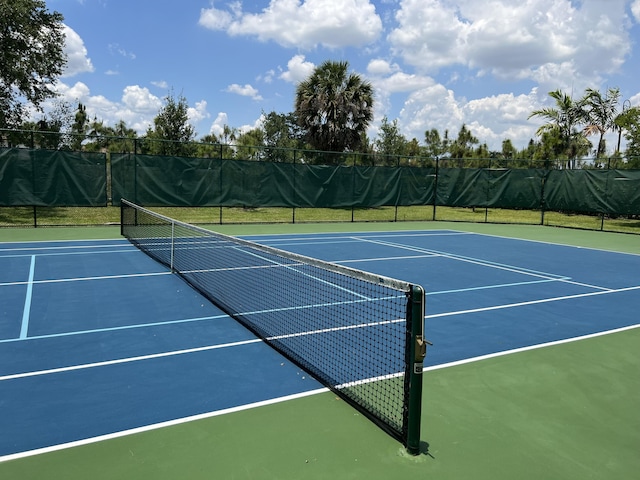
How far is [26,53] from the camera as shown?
2019 centimetres

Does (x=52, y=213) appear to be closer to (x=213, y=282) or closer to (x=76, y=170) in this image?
(x=76, y=170)

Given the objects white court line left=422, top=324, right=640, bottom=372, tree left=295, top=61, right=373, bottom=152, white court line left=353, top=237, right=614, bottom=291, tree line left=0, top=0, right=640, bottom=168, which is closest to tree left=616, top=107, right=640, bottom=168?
tree line left=0, top=0, right=640, bottom=168

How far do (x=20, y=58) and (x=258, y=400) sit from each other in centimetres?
2169

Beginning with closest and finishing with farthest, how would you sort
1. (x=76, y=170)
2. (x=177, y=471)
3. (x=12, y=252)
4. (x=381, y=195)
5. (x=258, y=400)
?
(x=177, y=471)
(x=258, y=400)
(x=12, y=252)
(x=76, y=170)
(x=381, y=195)

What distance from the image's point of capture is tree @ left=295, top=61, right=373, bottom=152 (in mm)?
24812

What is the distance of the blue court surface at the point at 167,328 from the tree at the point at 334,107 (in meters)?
14.4

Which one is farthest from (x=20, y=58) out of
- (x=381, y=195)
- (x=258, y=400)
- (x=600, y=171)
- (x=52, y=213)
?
(x=600, y=171)

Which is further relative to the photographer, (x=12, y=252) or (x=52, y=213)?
(x=52, y=213)

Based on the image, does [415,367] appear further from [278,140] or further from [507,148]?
[507,148]

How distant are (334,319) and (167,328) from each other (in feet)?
7.05

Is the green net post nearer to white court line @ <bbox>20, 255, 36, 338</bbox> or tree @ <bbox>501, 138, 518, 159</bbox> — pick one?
white court line @ <bbox>20, 255, 36, 338</bbox>

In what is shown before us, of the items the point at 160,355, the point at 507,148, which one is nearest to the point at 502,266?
the point at 160,355

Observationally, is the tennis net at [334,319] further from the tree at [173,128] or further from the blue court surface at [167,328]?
the tree at [173,128]

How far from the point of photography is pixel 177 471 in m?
3.01
